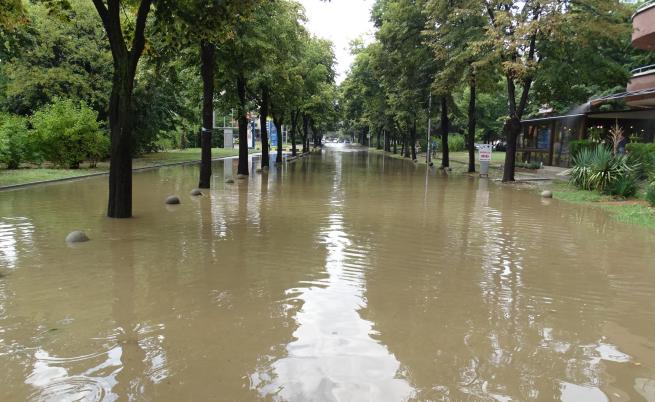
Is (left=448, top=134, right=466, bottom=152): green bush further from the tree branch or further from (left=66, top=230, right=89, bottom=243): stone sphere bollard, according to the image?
(left=66, top=230, right=89, bottom=243): stone sphere bollard

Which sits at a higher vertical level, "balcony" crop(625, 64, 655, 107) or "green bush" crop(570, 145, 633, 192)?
"balcony" crop(625, 64, 655, 107)

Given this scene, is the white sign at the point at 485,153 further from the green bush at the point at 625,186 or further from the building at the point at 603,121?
the green bush at the point at 625,186

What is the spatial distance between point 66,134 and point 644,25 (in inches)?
993

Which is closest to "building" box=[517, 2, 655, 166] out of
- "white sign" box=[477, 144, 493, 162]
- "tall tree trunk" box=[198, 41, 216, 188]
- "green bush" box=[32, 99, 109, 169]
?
"white sign" box=[477, 144, 493, 162]

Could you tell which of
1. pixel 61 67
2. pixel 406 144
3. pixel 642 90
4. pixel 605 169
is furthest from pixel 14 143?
pixel 406 144

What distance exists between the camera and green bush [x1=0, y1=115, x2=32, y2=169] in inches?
818

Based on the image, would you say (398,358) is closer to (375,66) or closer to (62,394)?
(62,394)

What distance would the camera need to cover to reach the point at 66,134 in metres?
23.6

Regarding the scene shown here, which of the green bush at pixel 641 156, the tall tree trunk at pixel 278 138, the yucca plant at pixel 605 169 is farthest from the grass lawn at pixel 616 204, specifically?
the tall tree trunk at pixel 278 138

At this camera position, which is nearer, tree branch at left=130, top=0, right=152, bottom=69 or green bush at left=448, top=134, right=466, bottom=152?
tree branch at left=130, top=0, right=152, bottom=69

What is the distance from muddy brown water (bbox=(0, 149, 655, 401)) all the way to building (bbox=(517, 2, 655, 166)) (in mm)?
13933

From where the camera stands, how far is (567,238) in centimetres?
1005

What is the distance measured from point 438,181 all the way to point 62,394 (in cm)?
2097

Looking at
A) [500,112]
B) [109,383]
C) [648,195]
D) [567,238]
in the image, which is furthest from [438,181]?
[500,112]
